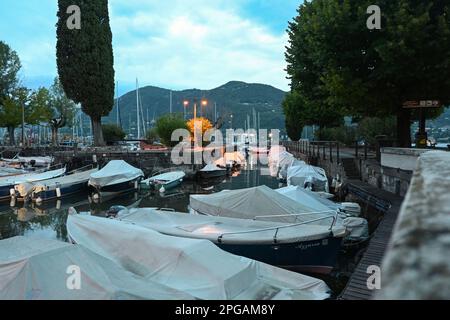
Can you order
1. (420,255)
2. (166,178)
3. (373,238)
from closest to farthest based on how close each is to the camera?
(420,255), (373,238), (166,178)

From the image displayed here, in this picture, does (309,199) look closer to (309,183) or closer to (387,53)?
(387,53)

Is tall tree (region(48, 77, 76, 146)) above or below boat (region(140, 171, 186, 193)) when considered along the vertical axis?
above

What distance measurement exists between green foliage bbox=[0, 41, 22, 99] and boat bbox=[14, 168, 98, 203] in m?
35.4

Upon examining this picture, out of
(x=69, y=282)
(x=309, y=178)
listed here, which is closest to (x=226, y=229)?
(x=69, y=282)

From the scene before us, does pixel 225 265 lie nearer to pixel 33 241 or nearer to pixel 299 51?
pixel 33 241

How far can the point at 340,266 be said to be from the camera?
13.1 metres

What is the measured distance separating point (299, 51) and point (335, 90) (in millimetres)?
6927

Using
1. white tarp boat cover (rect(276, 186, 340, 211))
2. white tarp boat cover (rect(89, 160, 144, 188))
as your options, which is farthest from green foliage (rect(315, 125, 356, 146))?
white tarp boat cover (rect(276, 186, 340, 211))

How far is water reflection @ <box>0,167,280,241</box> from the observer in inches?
783

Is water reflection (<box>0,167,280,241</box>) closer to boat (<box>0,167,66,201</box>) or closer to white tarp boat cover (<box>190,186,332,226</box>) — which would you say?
boat (<box>0,167,66,201</box>)

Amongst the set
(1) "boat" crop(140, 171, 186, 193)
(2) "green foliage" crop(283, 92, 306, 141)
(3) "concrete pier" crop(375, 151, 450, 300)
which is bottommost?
(1) "boat" crop(140, 171, 186, 193)

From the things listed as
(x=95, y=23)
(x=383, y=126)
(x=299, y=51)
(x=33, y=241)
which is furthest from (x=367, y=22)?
(x=95, y=23)

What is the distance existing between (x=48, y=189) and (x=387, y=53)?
79.6 feet

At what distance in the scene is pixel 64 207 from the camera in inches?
1027
